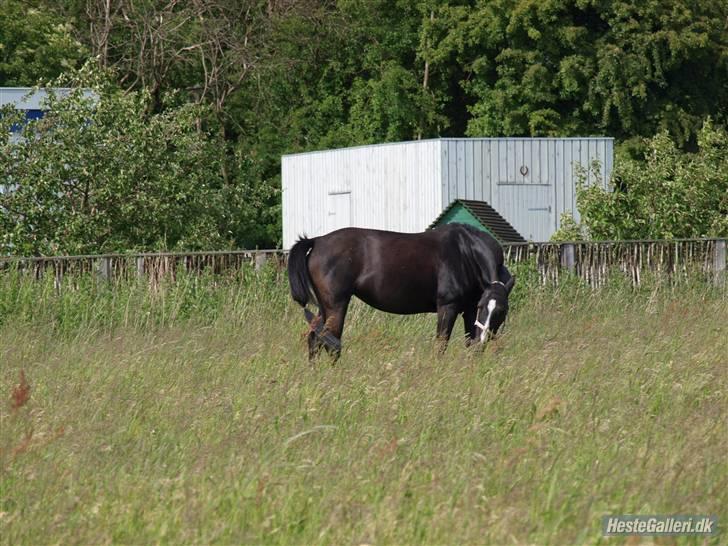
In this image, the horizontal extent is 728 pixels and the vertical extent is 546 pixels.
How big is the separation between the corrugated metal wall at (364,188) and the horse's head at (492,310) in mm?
18172

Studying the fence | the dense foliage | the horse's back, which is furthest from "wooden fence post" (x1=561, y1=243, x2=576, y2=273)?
the dense foliage

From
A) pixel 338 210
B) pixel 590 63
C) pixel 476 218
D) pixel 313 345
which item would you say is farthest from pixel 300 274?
pixel 590 63

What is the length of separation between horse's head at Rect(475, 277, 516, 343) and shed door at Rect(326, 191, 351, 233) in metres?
20.9

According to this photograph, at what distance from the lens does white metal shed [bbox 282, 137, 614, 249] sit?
98.5ft

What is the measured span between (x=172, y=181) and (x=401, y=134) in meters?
23.7

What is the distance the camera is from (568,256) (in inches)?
722

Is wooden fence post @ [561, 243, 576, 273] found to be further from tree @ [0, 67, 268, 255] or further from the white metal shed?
the white metal shed

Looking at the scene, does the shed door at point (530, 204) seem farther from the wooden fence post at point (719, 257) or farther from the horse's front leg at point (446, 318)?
the horse's front leg at point (446, 318)

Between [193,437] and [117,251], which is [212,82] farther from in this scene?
[193,437]

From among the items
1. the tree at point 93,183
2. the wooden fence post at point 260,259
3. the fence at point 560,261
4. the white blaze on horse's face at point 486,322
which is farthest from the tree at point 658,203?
the white blaze on horse's face at point 486,322

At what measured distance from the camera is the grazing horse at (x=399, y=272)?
1227 centimetres

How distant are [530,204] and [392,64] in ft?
47.7

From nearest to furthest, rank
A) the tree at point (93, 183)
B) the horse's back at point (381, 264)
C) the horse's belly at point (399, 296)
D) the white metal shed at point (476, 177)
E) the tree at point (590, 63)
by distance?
the horse's back at point (381, 264) < the horse's belly at point (399, 296) < the tree at point (93, 183) < the white metal shed at point (476, 177) < the tree at point (590, 63)

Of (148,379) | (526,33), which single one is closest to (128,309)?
(148,379)
